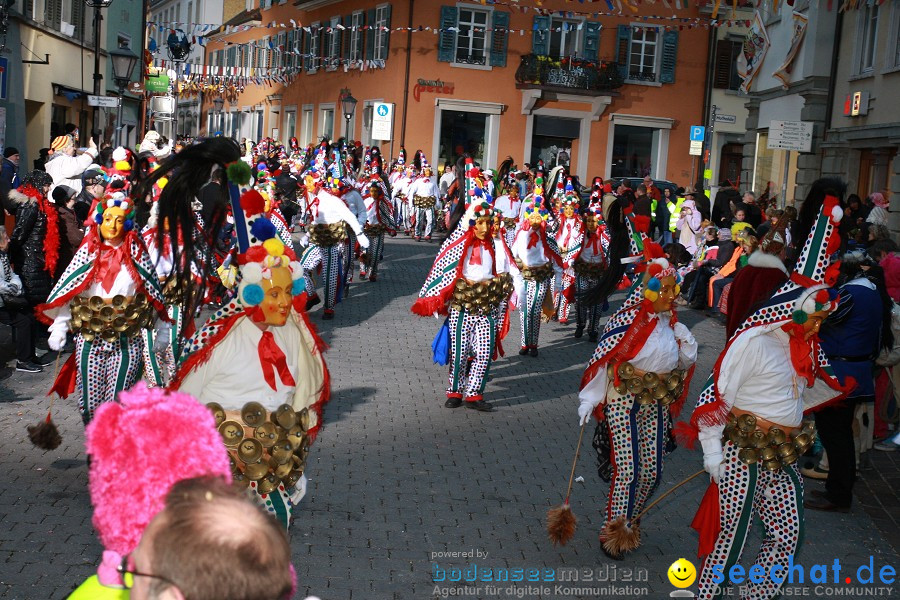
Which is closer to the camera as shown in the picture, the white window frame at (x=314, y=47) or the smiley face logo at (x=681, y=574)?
the smiley face logo at (x=681, y=574)

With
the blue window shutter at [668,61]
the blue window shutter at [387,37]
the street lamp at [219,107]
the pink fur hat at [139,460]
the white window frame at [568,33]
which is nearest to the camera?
the pink fur hat at [139,460]

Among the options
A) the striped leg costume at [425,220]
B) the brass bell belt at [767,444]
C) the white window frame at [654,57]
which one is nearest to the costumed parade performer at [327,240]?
the brass bell belt at [767,444]

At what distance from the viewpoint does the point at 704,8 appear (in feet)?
122

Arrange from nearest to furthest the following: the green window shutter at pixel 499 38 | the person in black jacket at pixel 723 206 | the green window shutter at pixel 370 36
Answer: the person in black jacket at pixel 723 206 < the green window shutter at pixel 499 38 < the green window shutter at pixel 370 36

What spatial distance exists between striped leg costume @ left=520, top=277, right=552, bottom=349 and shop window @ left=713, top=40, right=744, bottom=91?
2785 cm

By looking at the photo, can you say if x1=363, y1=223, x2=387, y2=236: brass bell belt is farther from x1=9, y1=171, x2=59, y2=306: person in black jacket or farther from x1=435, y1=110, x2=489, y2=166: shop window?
x1=435, y1=110, x2=489, y2=166: shop window

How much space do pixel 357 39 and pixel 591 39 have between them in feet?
28.4

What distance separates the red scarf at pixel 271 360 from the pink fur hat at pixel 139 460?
7.87 feet

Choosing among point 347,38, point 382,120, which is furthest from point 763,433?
point 347,38

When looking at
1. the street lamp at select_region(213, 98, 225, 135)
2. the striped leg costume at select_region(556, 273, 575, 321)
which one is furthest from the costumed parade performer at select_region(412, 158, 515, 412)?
the street lamp at select_region(213, 98, 225, 135)

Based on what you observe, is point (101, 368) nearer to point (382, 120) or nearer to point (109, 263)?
point (109, 263)

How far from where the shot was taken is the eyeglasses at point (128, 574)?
A: 194cm

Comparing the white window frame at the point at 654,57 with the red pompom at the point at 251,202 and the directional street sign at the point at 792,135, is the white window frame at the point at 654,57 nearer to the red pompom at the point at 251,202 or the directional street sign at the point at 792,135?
the directional street sign at the point at 792,135

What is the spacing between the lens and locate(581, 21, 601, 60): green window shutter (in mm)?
37250
